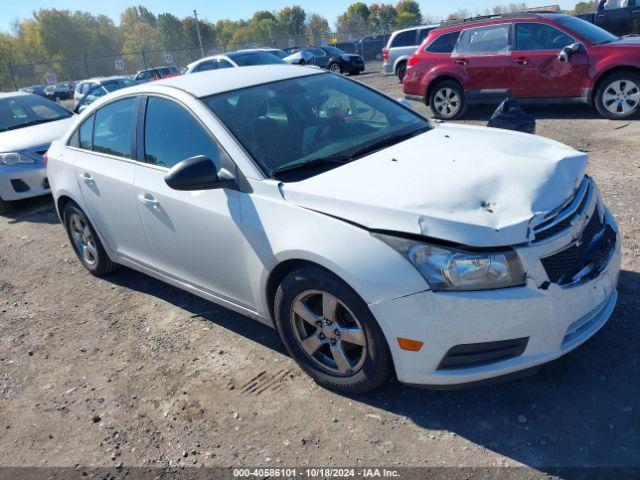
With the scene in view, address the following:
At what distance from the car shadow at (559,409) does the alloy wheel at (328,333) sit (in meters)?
0.25

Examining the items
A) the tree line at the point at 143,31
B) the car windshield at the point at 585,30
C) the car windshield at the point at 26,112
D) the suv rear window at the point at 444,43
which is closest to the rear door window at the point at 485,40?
the suv rear window at the point at 444,43

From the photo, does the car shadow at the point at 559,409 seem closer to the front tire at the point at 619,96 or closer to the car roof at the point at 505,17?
the front tire at the point at 619,96

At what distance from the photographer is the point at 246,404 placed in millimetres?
3137

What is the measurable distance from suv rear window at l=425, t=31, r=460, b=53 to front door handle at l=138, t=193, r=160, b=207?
7916mm

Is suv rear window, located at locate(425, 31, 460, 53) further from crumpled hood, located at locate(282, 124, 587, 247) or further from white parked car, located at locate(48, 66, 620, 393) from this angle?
crumpled hood, located at locate(282, 124, 587, 247)

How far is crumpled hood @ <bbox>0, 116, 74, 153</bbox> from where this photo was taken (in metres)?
7.56

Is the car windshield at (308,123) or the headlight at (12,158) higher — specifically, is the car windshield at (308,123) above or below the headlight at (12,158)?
above

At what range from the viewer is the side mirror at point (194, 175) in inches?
120

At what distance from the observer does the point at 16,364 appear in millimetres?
3932

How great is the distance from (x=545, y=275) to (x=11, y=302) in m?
4.59

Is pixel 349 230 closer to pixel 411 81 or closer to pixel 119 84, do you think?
pixel 411 81

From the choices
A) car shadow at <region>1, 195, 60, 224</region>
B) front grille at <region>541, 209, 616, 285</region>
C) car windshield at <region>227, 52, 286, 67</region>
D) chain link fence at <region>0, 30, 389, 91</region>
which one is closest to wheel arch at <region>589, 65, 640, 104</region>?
front grille at <region>541, 209, 616, 285</region>

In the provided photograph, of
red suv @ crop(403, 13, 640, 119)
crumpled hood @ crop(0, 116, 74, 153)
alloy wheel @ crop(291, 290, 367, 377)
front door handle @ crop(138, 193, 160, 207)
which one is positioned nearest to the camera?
alloy wheel @ crop(291, 290, 367, 377)

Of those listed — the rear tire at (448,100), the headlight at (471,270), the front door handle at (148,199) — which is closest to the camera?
the headlight at (471,270)
